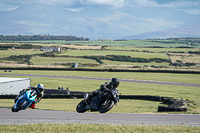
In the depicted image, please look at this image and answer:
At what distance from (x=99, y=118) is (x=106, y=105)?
1964cm

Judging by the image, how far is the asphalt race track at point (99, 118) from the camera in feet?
92.5

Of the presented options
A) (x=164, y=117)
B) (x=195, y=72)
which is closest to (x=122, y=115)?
(x=164, y=117)

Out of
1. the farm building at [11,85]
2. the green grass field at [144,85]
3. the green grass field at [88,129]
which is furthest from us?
the green grass field at [144,85]

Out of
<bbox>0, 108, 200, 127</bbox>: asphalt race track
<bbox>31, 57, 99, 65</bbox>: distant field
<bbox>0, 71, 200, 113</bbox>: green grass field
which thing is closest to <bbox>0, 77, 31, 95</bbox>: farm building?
<bbox>0, 108, 200, 127</bbox>: asphalt race track

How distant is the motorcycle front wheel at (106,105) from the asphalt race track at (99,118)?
15.8 meters

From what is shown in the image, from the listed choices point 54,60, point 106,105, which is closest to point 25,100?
point 106,105

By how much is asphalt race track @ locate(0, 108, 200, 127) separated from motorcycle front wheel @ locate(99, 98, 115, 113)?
51.8 feet

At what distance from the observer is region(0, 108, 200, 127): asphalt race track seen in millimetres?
28188

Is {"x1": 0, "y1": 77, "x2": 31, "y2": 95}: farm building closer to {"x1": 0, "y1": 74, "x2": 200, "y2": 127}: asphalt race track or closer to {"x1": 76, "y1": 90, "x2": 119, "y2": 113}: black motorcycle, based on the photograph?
{"x1": 0, "y1": 74, "x2": 200, "y2": 127}: asphalt race track

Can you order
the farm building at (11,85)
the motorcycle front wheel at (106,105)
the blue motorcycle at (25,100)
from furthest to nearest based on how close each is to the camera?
the farm building at (11,85) < the blue motorcycle at (25,100) < the motorcycle front wheel at (106,105)

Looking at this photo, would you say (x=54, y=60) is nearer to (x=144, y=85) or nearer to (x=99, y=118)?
(x=144, y=85)

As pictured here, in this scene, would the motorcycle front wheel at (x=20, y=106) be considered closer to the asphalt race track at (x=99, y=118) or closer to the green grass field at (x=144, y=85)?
the asphalt race track at (x=99, y=118)

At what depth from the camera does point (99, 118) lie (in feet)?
103

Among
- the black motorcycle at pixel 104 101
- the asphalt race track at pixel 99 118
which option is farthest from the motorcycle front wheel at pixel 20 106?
the asphalt race track at pixel 99 118
